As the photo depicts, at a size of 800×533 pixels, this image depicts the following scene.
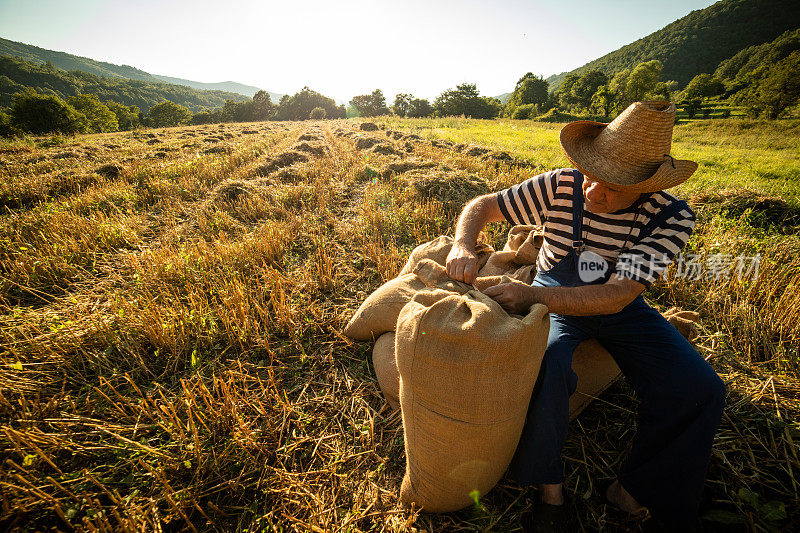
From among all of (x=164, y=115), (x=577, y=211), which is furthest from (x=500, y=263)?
(x=164, y=115)

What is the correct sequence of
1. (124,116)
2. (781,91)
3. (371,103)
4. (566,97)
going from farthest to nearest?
(371,103)
(566,97)
(124,116)
(781,91)

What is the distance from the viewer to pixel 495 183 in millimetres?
5727

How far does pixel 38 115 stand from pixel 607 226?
4423 centimetres

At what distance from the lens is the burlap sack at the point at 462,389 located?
1223mm

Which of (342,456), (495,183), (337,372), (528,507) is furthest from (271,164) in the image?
(528,507)

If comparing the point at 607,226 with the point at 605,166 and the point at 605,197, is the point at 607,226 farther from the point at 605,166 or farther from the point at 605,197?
the point at 605,166

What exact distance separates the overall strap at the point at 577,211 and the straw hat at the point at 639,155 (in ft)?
0.71

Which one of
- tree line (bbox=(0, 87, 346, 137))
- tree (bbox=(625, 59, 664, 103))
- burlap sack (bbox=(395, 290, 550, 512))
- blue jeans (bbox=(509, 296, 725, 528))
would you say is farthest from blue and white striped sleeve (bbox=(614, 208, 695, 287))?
tree (bbox=(625, 59, 664, 103))

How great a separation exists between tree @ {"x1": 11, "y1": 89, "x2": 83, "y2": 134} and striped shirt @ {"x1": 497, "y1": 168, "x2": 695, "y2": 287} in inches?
1600

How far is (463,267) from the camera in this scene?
5.73ft

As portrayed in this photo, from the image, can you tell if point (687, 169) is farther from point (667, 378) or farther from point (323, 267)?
point (323, 267)

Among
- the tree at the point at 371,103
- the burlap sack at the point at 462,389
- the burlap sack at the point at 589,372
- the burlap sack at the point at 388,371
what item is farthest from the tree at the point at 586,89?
the burlap sack at the point at 462,389

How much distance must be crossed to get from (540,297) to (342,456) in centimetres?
144

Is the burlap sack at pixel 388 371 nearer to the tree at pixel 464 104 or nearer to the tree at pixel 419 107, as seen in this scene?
the tree at pixel 464 104
